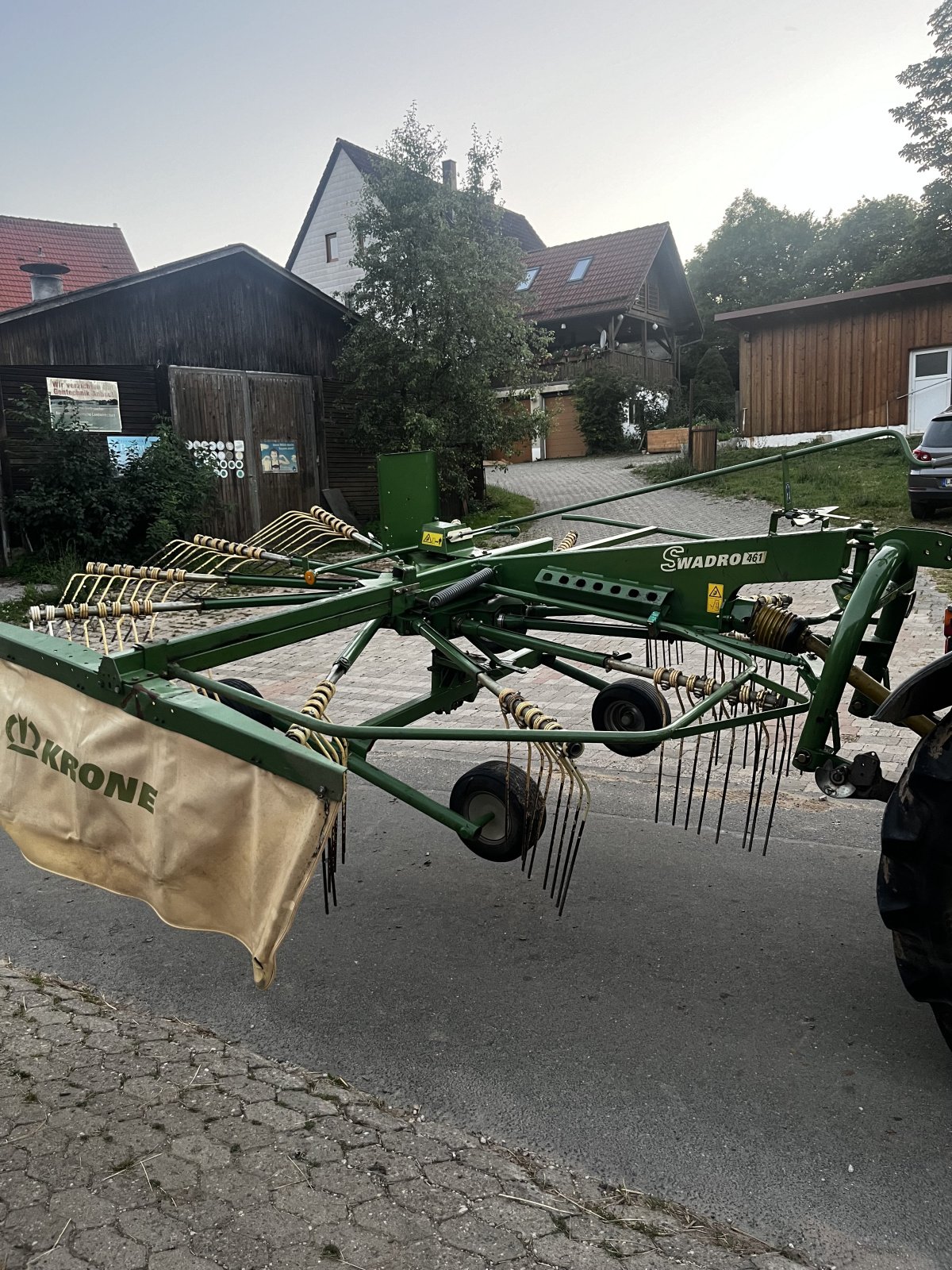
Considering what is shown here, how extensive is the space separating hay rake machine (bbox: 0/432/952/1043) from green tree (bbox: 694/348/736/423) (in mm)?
30926

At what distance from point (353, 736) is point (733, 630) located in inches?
57.2

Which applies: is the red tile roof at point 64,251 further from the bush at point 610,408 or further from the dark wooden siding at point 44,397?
the bush at point 610,408

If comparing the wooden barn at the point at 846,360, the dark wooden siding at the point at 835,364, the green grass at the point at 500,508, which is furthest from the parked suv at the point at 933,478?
the dark wooden siding at the point at 835,364

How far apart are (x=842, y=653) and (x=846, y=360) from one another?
63.7 ft

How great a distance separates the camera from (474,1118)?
2.60 m

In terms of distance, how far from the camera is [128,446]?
13.3 metres

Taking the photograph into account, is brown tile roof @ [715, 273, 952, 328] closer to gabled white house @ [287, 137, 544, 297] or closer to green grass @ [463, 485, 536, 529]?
green grass @ [463, 485, 536, 529]

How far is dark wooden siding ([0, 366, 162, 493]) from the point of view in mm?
12203

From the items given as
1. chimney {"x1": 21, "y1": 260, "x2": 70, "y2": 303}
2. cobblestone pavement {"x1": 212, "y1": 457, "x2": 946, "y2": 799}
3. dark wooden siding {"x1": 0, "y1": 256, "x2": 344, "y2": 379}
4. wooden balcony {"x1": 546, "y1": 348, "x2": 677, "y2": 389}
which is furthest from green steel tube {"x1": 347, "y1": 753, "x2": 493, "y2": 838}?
wooden balcony {"x1": 546, "y1": 348, "x2": 677, "y2": 389}

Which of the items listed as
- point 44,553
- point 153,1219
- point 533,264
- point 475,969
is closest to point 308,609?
point 475,969

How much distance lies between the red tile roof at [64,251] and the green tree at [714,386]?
18.8m

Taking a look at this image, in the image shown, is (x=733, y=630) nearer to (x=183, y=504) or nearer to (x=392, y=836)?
(x=392, y=836)

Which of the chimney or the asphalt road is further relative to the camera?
the chimney

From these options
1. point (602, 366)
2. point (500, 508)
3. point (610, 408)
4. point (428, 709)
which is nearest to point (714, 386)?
point (602, 366)
